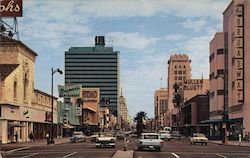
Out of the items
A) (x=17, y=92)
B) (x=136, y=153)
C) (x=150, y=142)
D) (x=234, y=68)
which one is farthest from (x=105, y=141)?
(x=234, y=68)

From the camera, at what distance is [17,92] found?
2825 inches

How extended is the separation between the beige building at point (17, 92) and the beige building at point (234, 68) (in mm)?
33249

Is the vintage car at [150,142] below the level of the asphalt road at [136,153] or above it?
above

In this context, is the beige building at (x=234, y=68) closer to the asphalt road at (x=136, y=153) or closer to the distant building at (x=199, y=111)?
the distant building at (x=199, y=111)

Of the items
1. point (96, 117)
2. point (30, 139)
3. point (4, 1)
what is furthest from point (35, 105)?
point (96, 117)

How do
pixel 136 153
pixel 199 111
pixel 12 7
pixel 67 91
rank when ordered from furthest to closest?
pixel 199 111 < pixel 67 91 < pixel 12 7 < pixel 136 153

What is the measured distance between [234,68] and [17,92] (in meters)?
44.0

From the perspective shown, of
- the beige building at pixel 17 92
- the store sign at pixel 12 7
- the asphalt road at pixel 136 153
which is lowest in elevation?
the asphalt road at pixel 136 153

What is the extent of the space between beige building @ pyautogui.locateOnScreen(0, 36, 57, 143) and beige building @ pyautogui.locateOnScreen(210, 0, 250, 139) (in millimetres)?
33249

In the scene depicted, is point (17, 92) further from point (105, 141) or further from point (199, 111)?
point (199, 111)

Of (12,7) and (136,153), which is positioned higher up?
(12,7)

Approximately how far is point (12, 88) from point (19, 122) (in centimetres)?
683

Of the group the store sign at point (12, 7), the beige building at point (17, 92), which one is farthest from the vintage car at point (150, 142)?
the beige building at point (17, 92)

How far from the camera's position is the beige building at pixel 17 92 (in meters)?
66.2
